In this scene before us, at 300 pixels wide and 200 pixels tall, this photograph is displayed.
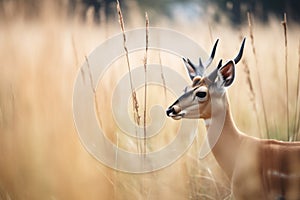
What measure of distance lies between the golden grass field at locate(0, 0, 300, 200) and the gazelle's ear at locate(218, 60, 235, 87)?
0.05m

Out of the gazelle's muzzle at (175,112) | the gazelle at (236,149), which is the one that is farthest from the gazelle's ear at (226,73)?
the gazelle's muzzle at (175,112)

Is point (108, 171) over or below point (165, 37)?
below

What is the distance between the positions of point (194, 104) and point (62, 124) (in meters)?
0.48

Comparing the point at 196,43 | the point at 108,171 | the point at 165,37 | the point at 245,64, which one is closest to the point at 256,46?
the point at 245,64

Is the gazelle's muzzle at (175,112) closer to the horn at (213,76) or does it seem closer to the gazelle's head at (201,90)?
the gazelle's head at (201,90)

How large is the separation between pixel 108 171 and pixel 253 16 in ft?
2.66

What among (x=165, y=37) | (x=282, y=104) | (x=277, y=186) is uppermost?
(x=165, y=37)

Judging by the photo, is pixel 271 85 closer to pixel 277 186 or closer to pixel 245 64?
pixel 245 64

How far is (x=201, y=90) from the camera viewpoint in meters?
1.79

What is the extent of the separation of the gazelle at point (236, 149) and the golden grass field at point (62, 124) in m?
0.05

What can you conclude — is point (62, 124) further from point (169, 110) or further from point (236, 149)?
point (236, 149)

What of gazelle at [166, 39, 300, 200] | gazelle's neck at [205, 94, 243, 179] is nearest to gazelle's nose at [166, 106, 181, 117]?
gazelle at [166, 39, 300, 200]

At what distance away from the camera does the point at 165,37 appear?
1892mm

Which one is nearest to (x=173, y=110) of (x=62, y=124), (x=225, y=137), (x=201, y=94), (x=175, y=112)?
(x=175, y=112)
